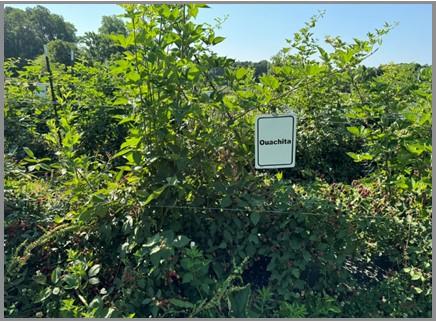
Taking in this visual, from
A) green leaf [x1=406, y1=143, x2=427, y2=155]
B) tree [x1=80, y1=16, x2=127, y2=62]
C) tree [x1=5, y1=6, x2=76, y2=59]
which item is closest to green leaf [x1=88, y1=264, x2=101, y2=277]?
tree [x1=80, y1=16, x2=127, y2=62]

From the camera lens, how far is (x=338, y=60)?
2.37 meters

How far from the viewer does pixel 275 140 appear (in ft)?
6.95

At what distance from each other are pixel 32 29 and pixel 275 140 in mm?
71528

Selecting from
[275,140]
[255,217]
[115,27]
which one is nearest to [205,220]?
[255,217]

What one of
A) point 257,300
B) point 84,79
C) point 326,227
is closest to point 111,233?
point 257,300

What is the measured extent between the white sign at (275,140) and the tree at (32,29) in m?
63.2

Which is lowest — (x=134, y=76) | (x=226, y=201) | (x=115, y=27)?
(x=226, y=201)

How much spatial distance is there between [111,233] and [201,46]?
1.13 metres

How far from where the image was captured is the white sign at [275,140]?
82.7 inches

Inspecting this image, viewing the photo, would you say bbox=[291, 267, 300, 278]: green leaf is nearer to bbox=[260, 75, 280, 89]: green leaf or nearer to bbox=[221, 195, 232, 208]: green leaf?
bbox=[221, 195, 232, 208]: green leaf

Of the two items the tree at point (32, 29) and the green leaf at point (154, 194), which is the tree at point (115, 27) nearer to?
the green leaf at point (154, 194)

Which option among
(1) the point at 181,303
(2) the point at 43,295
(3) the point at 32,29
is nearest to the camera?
(1) the point at 181,303

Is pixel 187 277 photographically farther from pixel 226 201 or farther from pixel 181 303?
pixel 226 201

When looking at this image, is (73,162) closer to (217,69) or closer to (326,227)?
(217,69)
